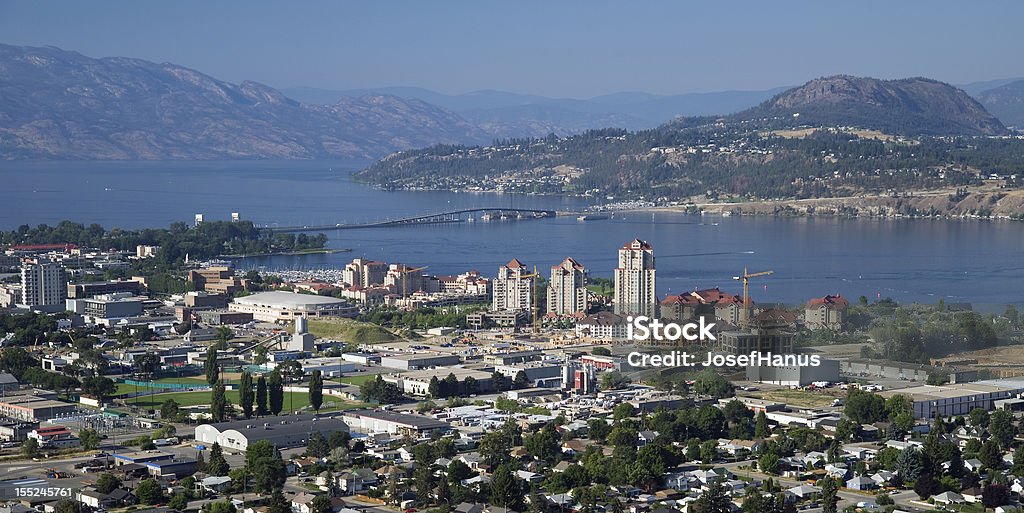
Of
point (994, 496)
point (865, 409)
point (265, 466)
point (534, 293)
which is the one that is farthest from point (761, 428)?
point (534, 293)

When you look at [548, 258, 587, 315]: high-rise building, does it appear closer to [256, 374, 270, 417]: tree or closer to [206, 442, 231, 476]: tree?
[256, 374, 270, 417]: tree

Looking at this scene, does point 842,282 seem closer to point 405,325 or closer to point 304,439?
point 405,325

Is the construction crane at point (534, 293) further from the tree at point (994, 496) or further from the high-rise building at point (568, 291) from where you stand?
the tree at point (994, 496)

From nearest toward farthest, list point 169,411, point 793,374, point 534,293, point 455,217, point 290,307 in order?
point 169,411 < point 793,374 < point 290,307 < point 534,293 < point 455,217

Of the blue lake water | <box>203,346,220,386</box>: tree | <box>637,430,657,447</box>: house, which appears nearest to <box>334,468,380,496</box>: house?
<box>637,430,657,447</box>: house

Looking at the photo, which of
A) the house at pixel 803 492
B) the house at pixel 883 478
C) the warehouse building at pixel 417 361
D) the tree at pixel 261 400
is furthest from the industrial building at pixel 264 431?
the house at pixel 883 478

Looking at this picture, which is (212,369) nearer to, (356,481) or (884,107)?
(356,481)

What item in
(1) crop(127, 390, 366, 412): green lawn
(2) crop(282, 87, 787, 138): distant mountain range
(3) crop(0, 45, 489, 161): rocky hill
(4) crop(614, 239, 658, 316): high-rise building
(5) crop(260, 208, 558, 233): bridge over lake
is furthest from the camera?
(2) crop(282, 87, 787, 138): distant mountain range
